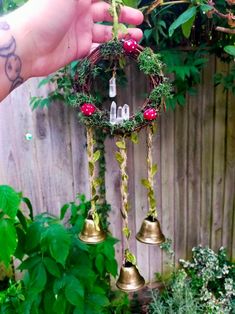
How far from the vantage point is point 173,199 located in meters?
2.39

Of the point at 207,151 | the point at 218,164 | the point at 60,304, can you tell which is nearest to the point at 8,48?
the point at 60,304

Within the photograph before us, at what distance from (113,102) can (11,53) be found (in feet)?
1.08

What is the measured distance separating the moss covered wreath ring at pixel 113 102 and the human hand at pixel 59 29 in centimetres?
14

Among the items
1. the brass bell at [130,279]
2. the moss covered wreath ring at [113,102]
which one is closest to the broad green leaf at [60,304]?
the brass bell at [130,279]

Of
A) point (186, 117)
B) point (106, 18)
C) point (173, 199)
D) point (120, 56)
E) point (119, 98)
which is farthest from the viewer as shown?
point (173, 199)

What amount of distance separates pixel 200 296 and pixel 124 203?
1.61m

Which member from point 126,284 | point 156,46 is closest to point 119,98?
point 156,46

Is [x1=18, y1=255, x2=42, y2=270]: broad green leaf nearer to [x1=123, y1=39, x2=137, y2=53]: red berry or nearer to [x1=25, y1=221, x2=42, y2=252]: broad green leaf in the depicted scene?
[x1=25, y1=221, x2=42, y2=252]: broad green leaf

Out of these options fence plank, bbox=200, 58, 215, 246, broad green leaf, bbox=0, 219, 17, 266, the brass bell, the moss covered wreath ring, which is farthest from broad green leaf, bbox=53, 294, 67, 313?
fence plank, bbox=200, 58, 215, 246

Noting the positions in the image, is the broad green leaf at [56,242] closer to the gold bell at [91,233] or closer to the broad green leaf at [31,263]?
the broad green leaf at [31,263]

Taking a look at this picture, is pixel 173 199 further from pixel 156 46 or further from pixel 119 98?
pixel 156 46

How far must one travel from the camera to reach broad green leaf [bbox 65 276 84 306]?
4.49ft

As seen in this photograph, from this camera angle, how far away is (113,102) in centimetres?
93

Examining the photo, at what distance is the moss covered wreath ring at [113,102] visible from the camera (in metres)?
0.91
